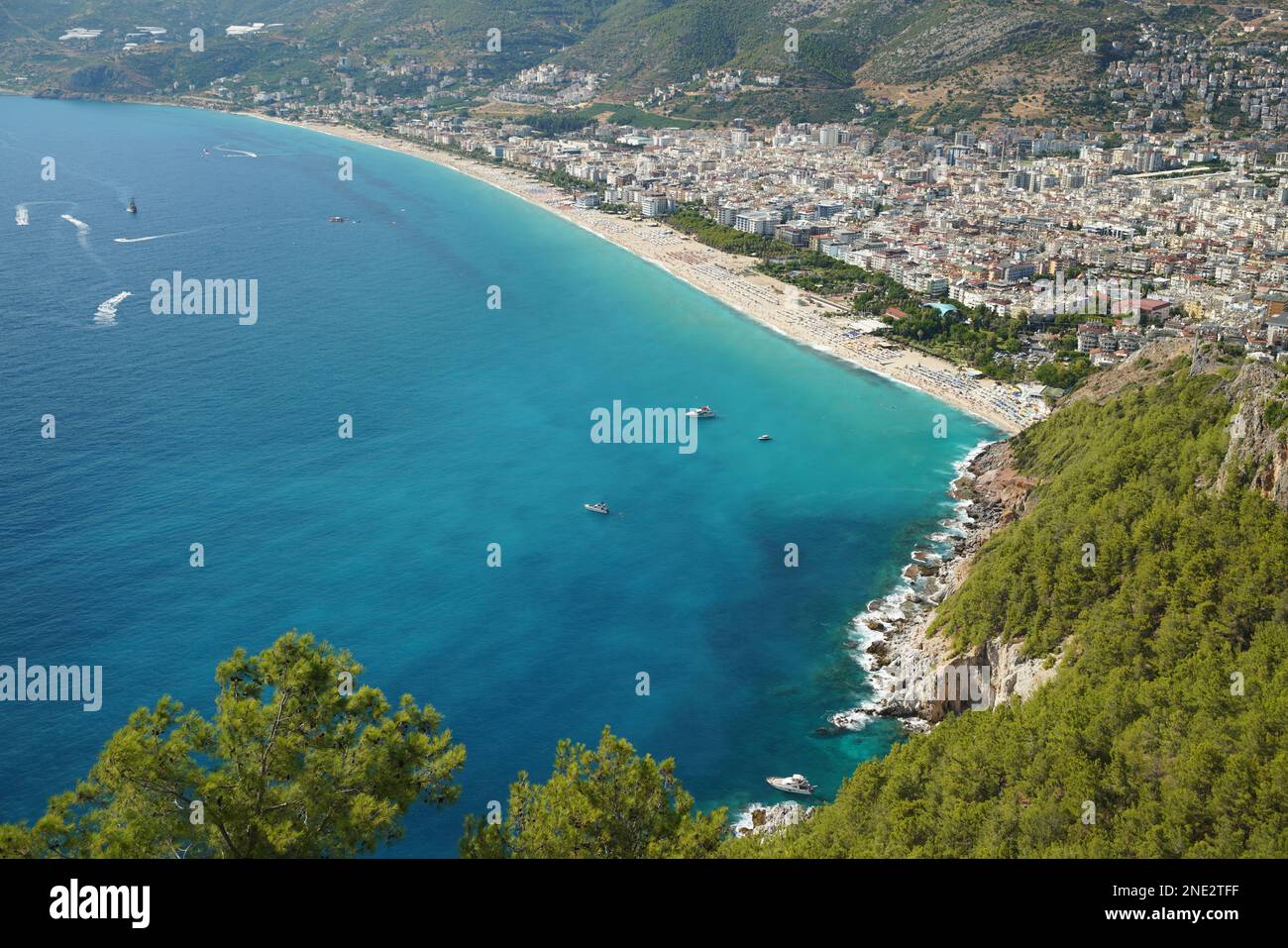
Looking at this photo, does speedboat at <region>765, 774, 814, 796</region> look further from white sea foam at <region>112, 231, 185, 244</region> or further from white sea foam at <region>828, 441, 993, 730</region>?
white sea foam at <region>112, 231, 185, 244</region>

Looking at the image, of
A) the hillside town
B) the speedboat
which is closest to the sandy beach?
the hillside town

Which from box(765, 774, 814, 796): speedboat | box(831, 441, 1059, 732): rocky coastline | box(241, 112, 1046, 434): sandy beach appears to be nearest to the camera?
box(765, 774, 814, 796): speedboat

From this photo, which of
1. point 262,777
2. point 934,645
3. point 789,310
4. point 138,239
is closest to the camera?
point 262,777

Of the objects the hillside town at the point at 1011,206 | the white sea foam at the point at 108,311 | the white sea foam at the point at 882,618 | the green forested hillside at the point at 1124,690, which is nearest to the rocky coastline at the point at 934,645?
the white sea foam at the point at 882,618

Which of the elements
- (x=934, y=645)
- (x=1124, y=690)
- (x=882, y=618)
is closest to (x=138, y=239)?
(x=882, y=618)

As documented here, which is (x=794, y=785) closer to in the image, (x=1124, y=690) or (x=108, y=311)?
(x=1124, y=690)

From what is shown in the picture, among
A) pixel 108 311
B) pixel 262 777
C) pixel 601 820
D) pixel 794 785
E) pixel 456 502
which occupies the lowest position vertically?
pixel 794 785

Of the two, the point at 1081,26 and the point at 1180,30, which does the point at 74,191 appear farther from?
the point at 1180,30
